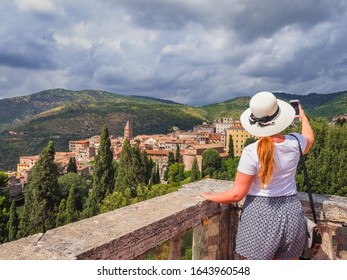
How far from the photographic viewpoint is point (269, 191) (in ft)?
7.71

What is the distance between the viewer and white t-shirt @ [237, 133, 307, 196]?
2.27m

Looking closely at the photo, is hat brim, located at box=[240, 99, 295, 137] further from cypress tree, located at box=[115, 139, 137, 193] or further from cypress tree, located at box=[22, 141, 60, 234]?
cypress tree, located at box=[115, 139, 137, 193]

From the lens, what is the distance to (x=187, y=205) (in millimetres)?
3049

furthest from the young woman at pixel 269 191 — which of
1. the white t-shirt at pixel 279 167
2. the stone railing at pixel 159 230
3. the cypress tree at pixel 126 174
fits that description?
the cypress tree at pixel 126 174

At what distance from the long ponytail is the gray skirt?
21 cm

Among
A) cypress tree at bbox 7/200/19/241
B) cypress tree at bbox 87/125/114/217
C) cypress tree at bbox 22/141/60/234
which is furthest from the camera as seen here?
cypress tree at bbox 87/125/114/217

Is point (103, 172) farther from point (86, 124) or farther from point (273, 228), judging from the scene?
point (86, 124)

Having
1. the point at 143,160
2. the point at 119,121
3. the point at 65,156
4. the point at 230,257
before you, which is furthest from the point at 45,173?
the point at 119,121

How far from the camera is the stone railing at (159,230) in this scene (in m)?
2.16

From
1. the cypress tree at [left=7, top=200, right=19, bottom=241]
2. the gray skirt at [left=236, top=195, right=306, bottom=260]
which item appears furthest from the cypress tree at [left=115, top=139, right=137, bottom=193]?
the gray skirt at [left=236, top=195, right=306, bottom=260]

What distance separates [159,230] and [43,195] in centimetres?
2640

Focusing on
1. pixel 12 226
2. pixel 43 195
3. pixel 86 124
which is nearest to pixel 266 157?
pixel 12 226

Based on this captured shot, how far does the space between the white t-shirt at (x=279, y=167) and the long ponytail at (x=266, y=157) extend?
33mm

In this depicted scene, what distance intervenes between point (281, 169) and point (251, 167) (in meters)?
0.24
